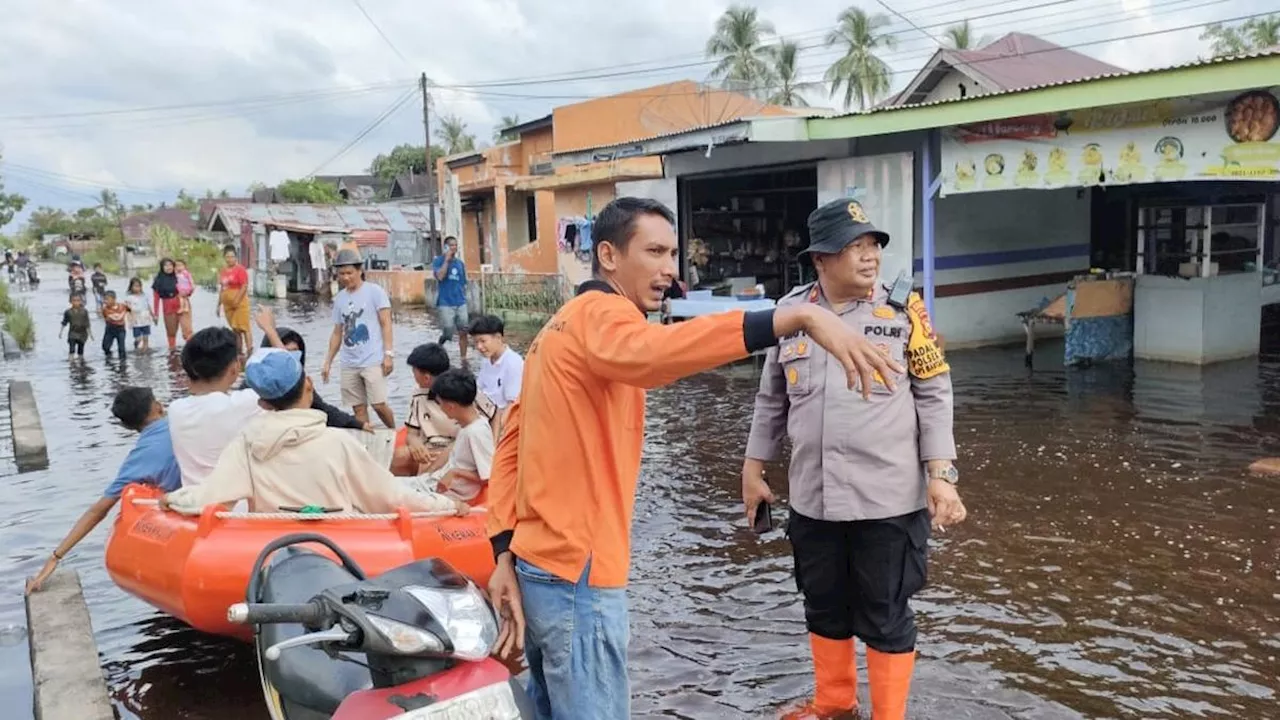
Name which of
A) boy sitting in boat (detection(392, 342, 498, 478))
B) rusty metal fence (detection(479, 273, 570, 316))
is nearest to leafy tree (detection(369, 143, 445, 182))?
rusty metal fence (detection(479, 273, 570, 316))

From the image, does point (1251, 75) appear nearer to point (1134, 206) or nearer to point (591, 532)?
point (1134, 206)

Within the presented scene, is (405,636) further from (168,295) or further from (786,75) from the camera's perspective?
(786,75)

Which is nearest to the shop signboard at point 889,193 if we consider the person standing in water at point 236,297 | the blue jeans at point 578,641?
the person standing in water at point 236,297

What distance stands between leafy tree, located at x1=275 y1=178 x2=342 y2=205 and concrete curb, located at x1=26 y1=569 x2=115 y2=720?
2135 inches

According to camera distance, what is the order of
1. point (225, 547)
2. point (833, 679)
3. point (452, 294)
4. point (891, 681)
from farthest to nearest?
point (452, 294) → point (225, 547) → point (833, 679) → point (891, 681)

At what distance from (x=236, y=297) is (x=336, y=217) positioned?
71.9 feet

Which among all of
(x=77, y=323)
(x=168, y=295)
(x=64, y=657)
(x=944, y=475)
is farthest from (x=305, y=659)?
(x=77, y=323)

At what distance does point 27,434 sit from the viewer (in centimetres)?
980

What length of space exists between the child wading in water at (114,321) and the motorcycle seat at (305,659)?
48.2ft

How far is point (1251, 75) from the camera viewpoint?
26.3 ft

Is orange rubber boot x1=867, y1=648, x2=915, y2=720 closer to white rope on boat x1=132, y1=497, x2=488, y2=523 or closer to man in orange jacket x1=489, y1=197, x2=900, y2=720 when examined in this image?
man in orange jacket x1=489, y1=197, x2=900, y2=720

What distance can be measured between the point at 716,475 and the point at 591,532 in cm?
558

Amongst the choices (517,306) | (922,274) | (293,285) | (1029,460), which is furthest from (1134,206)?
(293,285)

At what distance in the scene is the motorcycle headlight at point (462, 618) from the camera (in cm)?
217
